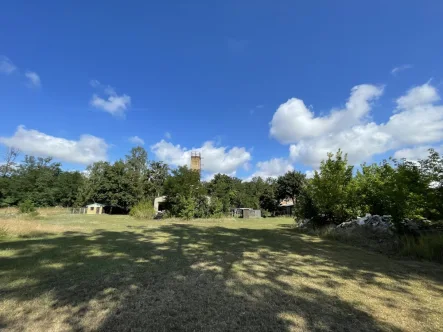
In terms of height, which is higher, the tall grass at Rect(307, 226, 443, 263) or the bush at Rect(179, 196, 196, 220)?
the bush at Rect(179, 196, 196, 220)

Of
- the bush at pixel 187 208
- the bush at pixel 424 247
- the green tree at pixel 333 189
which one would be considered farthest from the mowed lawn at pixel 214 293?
the bush at pixel 187 208

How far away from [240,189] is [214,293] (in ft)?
170

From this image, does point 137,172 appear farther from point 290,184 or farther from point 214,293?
point 214,293

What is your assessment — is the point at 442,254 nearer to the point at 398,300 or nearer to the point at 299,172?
the point at 398,300

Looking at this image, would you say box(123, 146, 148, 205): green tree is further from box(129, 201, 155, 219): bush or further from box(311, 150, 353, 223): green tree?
box(311, 150, 353, 223): green tree

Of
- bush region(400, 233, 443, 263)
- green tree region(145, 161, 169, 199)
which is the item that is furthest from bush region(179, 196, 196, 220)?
green tree region(145, 161, 169, 199)

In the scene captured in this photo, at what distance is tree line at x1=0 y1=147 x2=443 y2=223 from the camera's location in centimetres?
793

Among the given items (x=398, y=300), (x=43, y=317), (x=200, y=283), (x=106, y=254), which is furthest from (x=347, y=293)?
(x=106, y=254)

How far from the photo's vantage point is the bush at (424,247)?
652cm

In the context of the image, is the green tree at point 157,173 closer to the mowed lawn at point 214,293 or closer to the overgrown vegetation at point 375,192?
the overgrown vegetation at point 375,192

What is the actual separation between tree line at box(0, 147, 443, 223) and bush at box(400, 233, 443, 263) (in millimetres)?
715

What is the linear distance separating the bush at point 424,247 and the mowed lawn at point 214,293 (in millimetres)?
770

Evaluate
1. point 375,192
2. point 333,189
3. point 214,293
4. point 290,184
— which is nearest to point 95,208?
point 290,184

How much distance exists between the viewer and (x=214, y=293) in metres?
3.82
